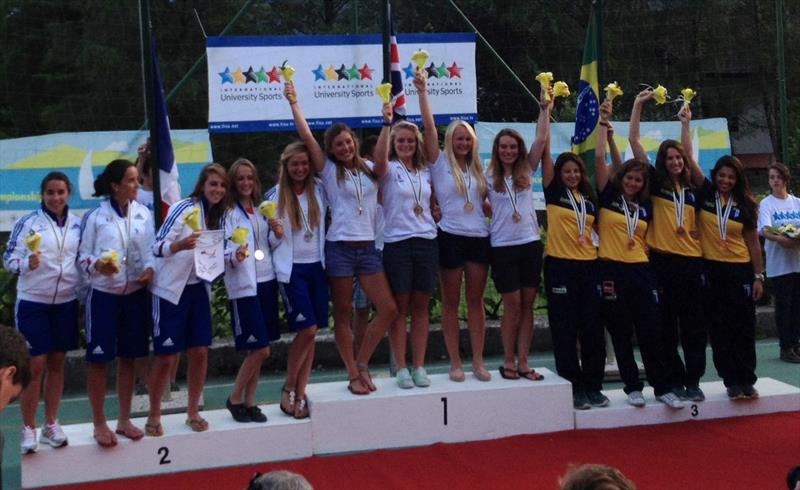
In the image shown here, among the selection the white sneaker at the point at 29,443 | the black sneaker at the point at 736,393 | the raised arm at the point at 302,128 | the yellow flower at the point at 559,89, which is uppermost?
the yellow flower at the point at 559,89

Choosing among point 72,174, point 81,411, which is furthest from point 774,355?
point 72,174

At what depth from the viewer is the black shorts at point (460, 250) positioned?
6336 millimetres

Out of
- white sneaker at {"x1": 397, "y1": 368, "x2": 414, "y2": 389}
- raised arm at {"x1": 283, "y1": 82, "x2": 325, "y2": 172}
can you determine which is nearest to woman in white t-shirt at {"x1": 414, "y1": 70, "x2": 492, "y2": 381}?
white sneaker at {"x1": 397, "y1": 368, "x2": 414, "y2": 389}

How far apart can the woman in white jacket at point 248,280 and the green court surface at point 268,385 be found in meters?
1.49

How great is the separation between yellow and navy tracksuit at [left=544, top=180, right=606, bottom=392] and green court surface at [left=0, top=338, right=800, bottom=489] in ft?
2.41

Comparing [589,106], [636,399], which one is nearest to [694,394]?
[636,399]

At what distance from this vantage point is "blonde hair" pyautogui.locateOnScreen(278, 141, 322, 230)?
5.95m

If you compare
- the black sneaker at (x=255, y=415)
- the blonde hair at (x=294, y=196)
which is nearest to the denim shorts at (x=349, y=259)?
the blonde hair at (x=294, y=196)

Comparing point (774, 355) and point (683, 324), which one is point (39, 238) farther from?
point (774, 355)

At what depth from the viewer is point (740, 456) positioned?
5578mm

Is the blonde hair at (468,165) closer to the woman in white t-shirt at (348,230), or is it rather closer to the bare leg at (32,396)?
the woman in white t-shirt at (348,230)

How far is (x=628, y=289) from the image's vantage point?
6.36 m

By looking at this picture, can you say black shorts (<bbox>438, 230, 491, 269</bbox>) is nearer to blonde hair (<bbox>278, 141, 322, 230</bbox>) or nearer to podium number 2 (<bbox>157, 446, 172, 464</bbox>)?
blonde hair (<bbox>278, 141, 322, 230</bbox>)

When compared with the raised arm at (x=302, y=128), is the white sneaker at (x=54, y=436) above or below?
below
